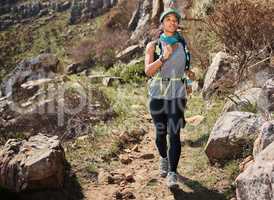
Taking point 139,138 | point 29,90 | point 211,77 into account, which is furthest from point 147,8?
point 139,138

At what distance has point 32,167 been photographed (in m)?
5.74

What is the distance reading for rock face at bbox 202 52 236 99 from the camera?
8.68 meters

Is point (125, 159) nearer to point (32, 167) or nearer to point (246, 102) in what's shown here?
point (32, 167)

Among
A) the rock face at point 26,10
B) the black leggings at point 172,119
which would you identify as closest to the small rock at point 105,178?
the black leggings at point 172,119

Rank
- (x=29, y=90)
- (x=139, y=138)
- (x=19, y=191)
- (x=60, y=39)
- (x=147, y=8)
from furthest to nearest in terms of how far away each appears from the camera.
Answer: (x=60, y=39)
(x=147, y=8)
(x=29, y=90)
(x=139, y=138)
(x=19, y=191)

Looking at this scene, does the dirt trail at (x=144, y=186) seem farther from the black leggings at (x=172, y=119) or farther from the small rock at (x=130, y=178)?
the black leggings at (x=172, y=119)

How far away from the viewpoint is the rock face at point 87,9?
145 ft

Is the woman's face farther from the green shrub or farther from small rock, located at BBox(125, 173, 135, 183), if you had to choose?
the green shrub

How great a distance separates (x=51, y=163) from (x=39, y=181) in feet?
0.76

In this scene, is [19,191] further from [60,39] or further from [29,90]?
[60,39]

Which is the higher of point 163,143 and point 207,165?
point 163,143

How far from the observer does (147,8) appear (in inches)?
804

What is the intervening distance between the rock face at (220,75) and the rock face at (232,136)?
255cm

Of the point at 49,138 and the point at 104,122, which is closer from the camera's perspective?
the point at 49,138
